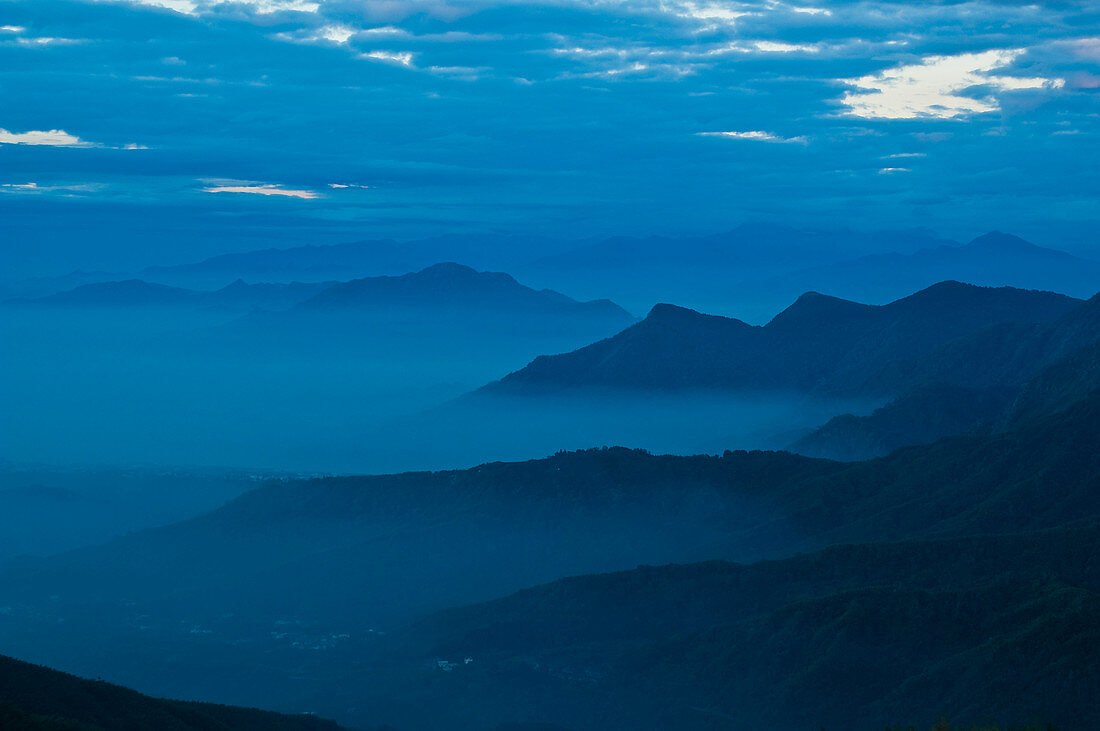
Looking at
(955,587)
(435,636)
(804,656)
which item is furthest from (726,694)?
(435,636)

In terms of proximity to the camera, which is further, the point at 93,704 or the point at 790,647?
the point at 790,647

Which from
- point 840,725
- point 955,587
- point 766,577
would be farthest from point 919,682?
point 766,577

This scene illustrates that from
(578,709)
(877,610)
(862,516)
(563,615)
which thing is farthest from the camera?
(862,516)

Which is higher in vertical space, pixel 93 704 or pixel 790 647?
pixel 93 704

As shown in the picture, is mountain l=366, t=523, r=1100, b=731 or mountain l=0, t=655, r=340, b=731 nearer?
mountain l=0, t=655, r=340, b=731

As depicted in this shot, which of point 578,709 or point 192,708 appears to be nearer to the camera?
point 192,708

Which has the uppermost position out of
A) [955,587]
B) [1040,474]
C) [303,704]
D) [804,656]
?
[1040,474]

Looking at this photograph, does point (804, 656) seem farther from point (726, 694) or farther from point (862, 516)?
point (862, 516)

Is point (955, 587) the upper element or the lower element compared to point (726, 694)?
upper

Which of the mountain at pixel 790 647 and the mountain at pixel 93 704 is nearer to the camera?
the mountain at pixel 93 704

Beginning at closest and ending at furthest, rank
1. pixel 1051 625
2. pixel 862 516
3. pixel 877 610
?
pixel 1051 625
pixel 877 610
pixel 862 516
